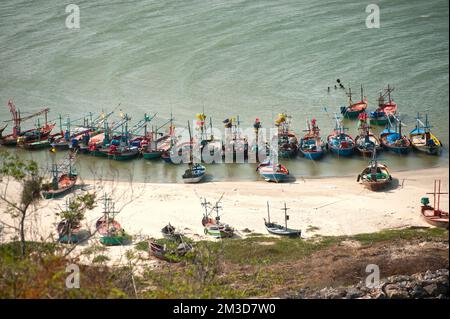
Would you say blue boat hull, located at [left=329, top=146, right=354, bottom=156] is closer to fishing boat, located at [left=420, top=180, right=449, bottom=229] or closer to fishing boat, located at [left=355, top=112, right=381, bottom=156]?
fishing boat, located at [left=355, top=112, right=381, bottom=156]

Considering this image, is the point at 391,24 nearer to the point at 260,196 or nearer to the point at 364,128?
the point at 364,128

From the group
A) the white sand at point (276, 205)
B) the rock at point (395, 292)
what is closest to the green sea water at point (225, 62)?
the white sand at point (276, 205)

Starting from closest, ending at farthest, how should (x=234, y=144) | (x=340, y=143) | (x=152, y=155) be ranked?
(x=340, y=143)
(x=152, y=155)
(x=234, y=144)

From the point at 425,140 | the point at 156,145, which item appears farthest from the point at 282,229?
the point at 425,140

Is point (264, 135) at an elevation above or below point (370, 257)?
above

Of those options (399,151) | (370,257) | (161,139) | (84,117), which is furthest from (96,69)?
(370,257)

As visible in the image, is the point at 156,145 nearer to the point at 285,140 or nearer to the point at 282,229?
the point at 285,140
